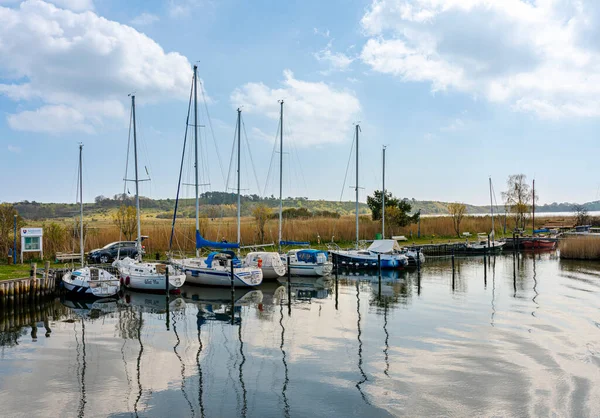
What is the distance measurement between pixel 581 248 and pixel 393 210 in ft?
69.7

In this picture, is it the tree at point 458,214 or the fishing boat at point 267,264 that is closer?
the fishing boat at point 267,264

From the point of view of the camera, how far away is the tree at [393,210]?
61.9m

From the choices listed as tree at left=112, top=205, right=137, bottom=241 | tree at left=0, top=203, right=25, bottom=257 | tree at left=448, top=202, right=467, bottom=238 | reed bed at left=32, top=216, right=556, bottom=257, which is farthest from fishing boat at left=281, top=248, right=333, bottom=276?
tree at left=448, top=202, right=467, bottom=238

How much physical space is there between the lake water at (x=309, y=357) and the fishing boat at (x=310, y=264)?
7983mm

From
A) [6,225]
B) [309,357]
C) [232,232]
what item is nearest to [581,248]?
[232,232]

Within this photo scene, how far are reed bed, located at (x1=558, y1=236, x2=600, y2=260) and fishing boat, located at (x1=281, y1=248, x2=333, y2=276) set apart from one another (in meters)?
26.8

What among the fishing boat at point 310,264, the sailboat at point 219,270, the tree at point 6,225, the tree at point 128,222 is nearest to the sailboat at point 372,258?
the fishing boat at point 310,264

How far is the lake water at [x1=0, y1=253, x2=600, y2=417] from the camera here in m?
12.3

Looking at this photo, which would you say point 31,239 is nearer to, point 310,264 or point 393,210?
point 310,264

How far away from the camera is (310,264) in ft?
120

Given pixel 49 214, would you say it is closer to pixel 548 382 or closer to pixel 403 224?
pixel 403 224

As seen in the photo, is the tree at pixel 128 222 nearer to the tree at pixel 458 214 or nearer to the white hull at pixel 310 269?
the white hull at pixel 310 269

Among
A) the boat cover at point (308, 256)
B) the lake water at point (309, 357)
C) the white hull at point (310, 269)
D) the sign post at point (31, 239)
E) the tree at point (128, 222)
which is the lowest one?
Result: the lake water at point (309, 357)

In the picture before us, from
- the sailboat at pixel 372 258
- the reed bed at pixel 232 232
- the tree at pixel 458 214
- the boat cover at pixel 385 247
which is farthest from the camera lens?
the tree at pixel 458 214
